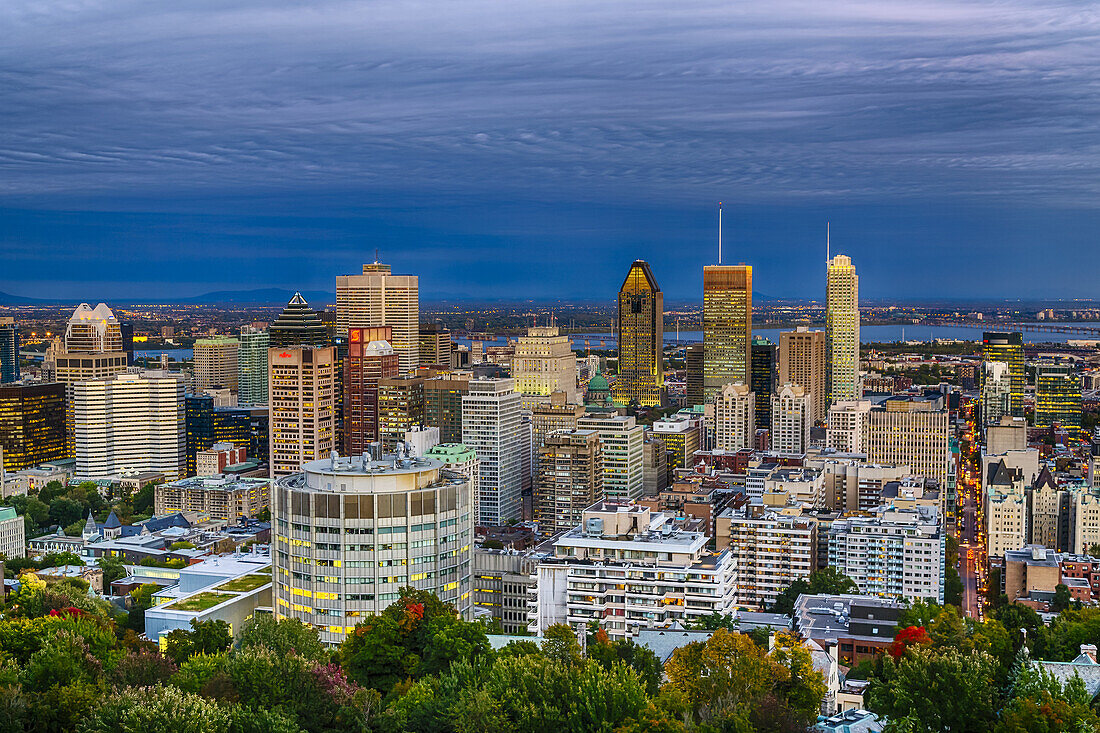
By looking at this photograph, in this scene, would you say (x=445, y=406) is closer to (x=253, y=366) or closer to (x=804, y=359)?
(x=804, y=359)

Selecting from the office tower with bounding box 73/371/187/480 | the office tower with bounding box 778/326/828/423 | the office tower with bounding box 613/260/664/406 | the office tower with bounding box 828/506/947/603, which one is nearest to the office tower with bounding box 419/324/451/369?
the office tower with bounding box 613/260/664/406

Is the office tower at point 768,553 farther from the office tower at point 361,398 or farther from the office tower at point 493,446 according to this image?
the office tower at point 361,398

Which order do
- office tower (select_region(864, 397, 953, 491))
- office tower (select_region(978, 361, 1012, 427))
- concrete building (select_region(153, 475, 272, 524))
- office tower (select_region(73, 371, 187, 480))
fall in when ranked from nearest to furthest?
1. concrete building (select_region(153, 475, 272, 524))
2. office tower (select_region(864, 397, 953, 491))
3. office tower (select_region(73, 371, 187, 480))
4. office tower (select_region(978, 361, 1012, 427))

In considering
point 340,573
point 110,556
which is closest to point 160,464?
point 110,556

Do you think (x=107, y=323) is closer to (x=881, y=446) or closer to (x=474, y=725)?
(x=881, y=446)

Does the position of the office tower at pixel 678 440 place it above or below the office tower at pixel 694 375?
below

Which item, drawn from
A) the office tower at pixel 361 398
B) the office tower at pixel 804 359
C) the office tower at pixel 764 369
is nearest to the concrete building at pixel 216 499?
the office tower at pixel 361 398

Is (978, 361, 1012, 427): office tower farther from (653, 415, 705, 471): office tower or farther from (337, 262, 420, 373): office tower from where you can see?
(337, 262, 420, 373): office tower
